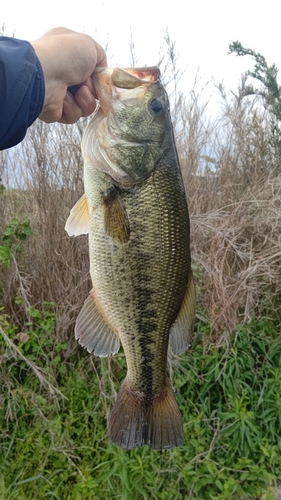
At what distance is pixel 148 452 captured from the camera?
2.95m

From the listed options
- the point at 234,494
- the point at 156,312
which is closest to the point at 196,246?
the point at 234,494

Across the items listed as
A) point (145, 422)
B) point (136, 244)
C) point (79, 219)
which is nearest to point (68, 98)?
point (79, 219)

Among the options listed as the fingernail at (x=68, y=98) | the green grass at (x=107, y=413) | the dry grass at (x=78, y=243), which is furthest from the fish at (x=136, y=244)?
the dry grass at (x=78, y=243)

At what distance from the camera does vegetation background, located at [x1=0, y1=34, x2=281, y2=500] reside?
9.42ft

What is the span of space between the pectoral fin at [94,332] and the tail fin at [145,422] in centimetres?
20

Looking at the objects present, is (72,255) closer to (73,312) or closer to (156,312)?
(73,312)

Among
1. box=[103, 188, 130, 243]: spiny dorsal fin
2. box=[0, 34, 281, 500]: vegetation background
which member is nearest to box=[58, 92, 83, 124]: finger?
box=[103, 188, 130, 243]: spiny dorsal fin

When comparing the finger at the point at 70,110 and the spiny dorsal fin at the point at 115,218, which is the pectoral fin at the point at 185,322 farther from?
the finger at the point at 70,110

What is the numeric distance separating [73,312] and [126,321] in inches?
83.1

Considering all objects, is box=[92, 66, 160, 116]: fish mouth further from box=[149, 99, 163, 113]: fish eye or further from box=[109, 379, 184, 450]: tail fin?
box=[109, 379, 184, 450]: tail fin

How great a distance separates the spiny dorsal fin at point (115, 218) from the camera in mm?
1480

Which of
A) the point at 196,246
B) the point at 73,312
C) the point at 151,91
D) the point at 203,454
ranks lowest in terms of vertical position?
the point at 203,454

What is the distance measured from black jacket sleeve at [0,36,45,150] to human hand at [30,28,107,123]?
0.09m

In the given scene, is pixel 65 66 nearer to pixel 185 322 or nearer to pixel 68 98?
pixel 68 98
